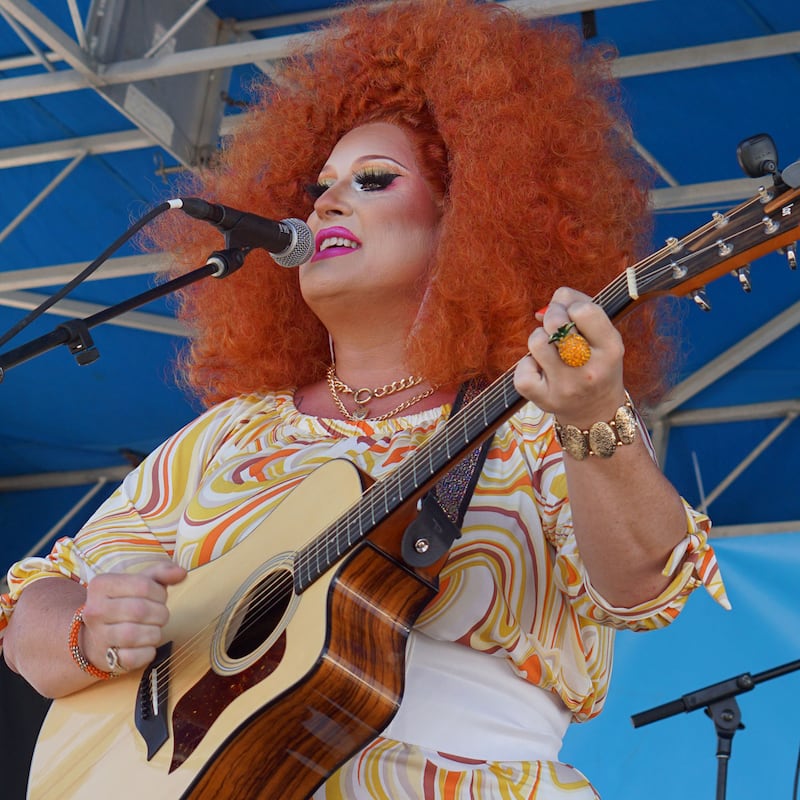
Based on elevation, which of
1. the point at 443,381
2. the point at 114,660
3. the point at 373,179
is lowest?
the point at 114,660

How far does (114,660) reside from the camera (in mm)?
2225

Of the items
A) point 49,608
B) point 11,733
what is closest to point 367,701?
point 49,608

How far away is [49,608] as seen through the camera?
2.43 m

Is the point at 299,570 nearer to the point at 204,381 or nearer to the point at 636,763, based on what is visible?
the point at 204,381

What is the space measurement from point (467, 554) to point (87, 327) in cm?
75

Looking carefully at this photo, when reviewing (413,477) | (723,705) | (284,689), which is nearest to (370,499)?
(413,477)

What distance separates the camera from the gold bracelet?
1.77 m

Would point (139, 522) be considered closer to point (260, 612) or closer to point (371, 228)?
point (260, 612)

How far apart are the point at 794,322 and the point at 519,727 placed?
16.1 ft

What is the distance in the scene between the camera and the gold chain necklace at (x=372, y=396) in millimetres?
2531

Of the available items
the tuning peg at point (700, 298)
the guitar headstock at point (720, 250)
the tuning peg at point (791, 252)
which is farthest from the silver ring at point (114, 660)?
the tuning peg at point (791, 252)

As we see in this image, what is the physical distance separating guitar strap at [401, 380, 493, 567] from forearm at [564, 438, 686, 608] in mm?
221

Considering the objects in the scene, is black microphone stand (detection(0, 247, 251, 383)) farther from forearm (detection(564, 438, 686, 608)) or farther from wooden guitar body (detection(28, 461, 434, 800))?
forearm (detection(564, 438, 686, 608))

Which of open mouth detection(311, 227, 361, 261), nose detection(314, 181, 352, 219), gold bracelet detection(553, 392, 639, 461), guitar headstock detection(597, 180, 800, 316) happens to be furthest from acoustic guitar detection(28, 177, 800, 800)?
nose detection(314, 181, 352, 219)
